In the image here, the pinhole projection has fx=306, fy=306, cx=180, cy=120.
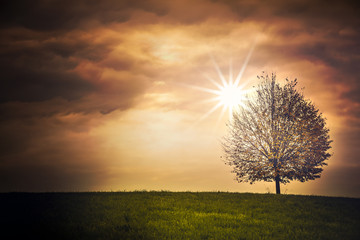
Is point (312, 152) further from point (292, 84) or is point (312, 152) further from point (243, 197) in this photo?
point (243, 197)

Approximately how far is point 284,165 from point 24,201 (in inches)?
788

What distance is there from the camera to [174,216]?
15.6 m

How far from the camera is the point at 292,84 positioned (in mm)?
28750

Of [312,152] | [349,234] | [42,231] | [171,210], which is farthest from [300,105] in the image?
[42,231]

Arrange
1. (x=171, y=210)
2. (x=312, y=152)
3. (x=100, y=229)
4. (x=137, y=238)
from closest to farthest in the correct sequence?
(x=137, y=238)
(x=100, y=229)
(x=171, y=210)
(x=312, y=152)

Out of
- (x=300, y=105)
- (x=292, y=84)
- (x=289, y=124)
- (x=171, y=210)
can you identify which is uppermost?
(x=292, y=84)

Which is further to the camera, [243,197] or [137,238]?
[243,197]

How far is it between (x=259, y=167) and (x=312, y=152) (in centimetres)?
459

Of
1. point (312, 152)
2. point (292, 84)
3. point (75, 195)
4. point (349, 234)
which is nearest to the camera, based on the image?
point (349, 234)

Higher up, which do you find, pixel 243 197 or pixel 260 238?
pixel 243 197

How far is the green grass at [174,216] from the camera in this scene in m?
13.3

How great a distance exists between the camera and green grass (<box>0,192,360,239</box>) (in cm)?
1332

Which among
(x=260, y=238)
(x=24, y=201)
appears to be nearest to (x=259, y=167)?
(x=260, y=238)

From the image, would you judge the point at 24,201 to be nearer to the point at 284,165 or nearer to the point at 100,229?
the point at 100,229
